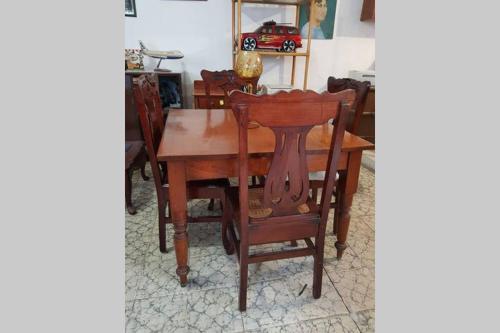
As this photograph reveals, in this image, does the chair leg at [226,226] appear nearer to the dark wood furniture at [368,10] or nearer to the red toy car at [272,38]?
the red toy car at [272,38]

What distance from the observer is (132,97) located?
2398 millimetres

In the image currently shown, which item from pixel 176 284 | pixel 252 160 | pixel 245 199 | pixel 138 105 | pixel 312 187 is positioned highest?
pixel 138 105

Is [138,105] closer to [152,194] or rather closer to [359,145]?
[359,145]

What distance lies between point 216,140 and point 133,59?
1826 mm

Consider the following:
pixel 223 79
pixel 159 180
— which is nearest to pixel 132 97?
pixel 223 79

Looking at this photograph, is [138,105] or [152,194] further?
[152,194]

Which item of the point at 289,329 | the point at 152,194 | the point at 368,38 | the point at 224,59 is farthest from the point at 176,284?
the point at 368,38

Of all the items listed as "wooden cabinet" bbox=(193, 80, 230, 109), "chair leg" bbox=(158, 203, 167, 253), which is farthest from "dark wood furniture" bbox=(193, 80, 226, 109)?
"chair leg" bbox=(158, 203, 167, 253)

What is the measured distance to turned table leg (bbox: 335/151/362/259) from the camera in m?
1.41

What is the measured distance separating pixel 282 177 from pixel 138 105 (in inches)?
27.7

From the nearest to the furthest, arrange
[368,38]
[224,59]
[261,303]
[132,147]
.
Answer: [261,303]
[132,147]
[224,59]
[368,38]

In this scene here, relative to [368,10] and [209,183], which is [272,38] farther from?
[209,183]

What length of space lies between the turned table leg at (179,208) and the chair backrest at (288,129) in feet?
0.95

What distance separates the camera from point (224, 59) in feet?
9.47
